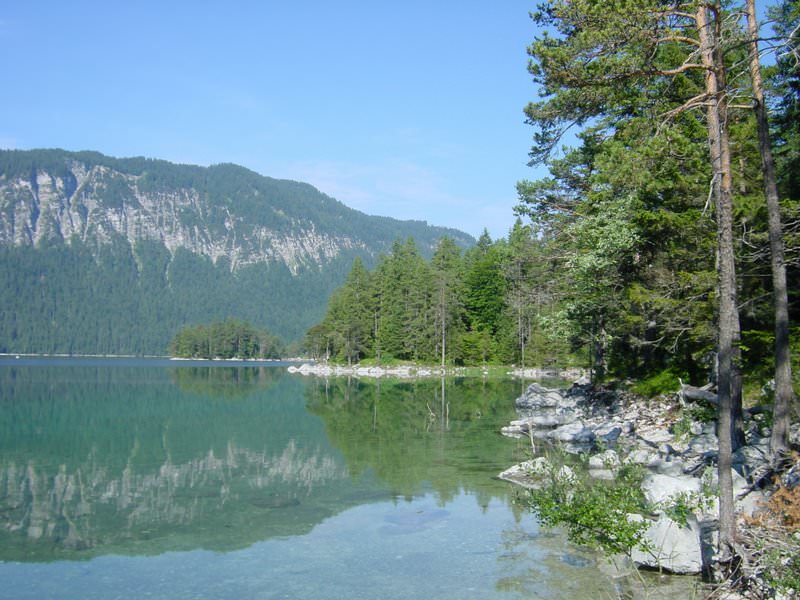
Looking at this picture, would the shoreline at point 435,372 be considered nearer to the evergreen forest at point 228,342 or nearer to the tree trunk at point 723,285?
the tree trunk at point 723,285

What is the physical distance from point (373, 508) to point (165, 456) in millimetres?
11526

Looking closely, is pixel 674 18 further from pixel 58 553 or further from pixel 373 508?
pixel 58 553

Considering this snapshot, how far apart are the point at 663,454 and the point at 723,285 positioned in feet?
31.5

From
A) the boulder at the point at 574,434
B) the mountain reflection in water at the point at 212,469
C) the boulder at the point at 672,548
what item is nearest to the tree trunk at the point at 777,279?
the boulder at the point at 672,548

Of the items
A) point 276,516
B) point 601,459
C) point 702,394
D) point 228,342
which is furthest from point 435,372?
point 228,342

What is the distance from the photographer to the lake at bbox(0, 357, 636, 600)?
432 inches

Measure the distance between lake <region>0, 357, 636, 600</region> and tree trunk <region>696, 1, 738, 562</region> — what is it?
209cm

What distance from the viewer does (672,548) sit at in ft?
34.3

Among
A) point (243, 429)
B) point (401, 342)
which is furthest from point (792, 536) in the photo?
point (401, 342)

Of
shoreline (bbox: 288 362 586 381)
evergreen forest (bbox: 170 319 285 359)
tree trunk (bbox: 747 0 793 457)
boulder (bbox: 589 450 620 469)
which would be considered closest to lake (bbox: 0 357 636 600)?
boulder (bbox: 589 450 620 469)

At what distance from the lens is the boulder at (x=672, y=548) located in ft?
33.7

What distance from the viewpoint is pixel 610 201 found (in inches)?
1062

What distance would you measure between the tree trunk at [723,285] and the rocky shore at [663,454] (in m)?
0.68

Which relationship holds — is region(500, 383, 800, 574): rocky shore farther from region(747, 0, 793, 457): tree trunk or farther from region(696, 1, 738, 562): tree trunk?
region(747, 0, 793, 457): tree trunk
